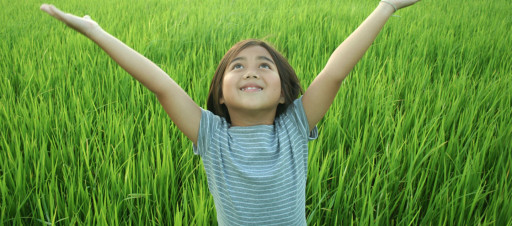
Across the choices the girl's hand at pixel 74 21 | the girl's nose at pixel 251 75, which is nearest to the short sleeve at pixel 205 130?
the girl's nose at pixel 251 75

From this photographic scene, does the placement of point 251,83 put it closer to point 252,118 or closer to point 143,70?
point 252,118

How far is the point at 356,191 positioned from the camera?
0.96 meters

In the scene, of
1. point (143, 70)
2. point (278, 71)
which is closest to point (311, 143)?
point (278, 71)

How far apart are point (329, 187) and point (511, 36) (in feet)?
7.36

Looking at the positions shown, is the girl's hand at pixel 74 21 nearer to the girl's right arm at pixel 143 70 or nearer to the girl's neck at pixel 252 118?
the girl's right arm at pixel 143 70

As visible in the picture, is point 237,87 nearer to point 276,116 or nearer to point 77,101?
point 276,116

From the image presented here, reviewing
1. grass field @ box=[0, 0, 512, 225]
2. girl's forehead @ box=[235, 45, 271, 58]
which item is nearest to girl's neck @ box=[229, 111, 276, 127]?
girl's forehead @ box=[235, 45, 271, 58]

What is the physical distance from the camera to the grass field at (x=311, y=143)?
0.88m

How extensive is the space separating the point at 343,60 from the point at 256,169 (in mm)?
278

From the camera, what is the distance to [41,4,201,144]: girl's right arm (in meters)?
0.59

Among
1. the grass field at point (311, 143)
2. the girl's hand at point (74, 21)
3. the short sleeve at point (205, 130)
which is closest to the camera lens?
the girl's hand at point (74, 21)

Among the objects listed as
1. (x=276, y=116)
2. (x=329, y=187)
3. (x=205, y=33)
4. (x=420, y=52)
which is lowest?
(x=329, y=187)

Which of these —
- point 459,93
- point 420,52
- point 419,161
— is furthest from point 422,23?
point 419,161

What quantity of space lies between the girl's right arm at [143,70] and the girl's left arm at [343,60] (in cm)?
24
